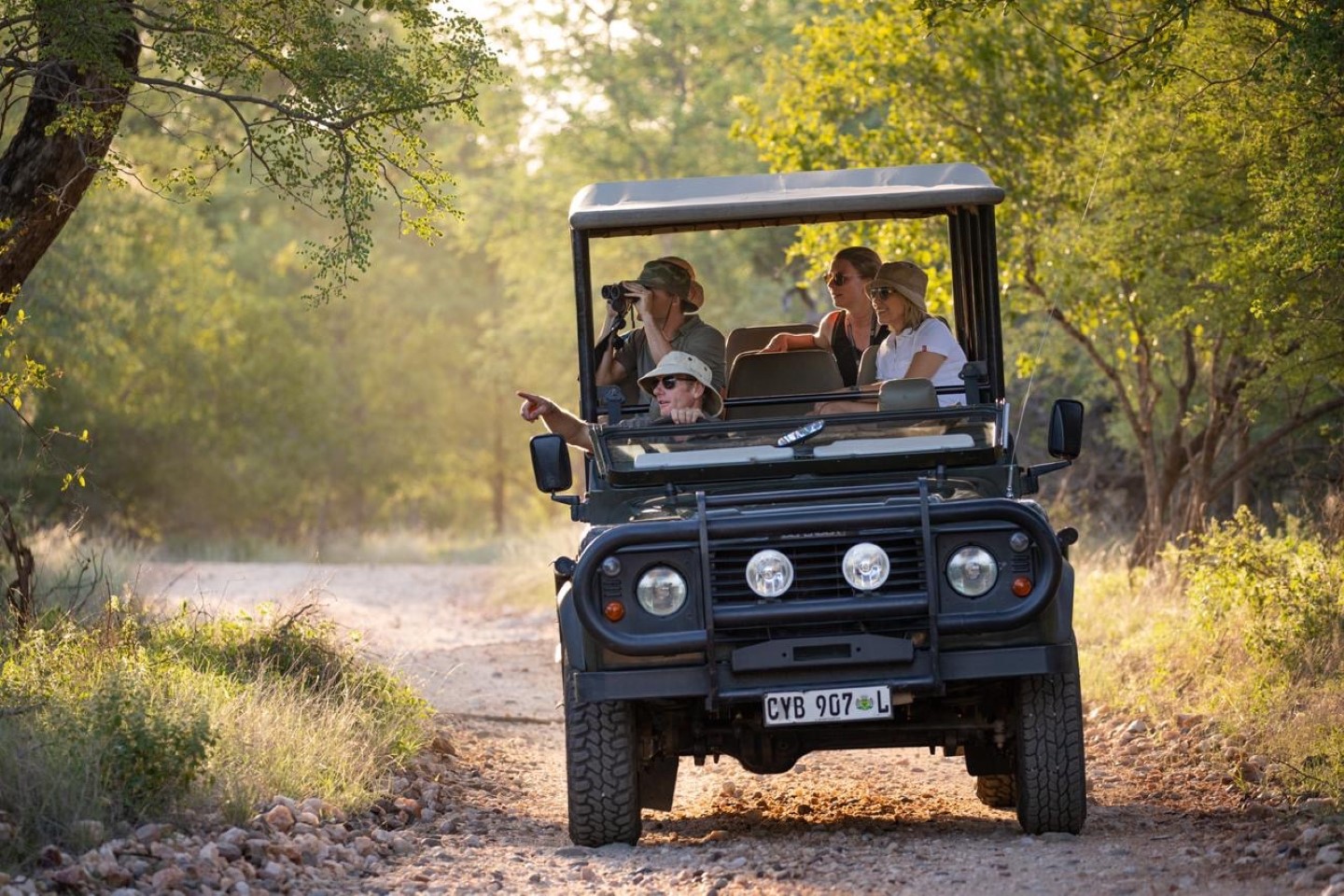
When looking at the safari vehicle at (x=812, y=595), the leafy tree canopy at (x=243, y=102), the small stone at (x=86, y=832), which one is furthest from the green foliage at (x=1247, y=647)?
the leafy tree canopy at (x=243, y=102)

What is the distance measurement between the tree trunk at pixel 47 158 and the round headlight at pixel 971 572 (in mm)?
4816

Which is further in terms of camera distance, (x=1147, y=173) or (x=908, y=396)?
(x=1147, y=173)

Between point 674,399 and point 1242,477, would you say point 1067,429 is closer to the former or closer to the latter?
point 674,399

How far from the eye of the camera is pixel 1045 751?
6.21m

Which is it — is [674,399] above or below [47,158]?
below

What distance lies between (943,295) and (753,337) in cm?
513

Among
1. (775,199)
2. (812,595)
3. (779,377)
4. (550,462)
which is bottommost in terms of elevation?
(812,595)

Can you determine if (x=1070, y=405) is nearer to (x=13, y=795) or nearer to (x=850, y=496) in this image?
(x=850, y=496)

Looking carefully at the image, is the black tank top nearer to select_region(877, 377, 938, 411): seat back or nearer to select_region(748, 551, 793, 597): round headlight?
select_region(877, 377, 938, 411): seat back

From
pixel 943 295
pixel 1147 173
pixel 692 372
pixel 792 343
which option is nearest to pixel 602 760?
pixel 692 372

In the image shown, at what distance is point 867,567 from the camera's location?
596 cm

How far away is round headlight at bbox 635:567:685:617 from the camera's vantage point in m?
6.03

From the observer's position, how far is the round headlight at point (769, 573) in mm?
5988

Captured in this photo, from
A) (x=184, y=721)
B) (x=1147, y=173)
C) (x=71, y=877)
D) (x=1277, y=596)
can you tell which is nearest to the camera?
(x=71, y=877)
